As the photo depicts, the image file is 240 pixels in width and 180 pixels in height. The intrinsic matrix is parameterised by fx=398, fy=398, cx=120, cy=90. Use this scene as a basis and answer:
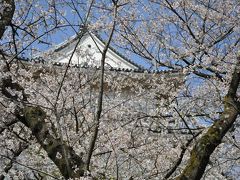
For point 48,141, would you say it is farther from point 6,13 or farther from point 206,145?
point 6,13

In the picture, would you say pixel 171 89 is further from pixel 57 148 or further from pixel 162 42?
pixel 57 148

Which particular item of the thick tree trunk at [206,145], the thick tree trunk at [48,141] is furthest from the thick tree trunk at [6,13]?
the thick tree trunk at [206,145]

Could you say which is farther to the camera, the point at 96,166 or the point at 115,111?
the point at 115,111

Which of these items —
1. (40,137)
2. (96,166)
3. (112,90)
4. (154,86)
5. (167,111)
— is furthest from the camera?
(112,90)

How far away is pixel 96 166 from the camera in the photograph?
17.7 ft

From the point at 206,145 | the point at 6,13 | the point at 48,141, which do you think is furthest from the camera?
the point at 6,13

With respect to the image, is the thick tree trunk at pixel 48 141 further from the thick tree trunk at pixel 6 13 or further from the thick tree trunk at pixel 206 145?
the thick tree trunk at pixel 206 145

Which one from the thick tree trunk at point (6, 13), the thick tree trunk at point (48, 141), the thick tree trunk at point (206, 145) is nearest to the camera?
the thick tree trunk at point (206, 145)

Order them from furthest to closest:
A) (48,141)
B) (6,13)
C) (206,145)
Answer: (6,13) → (48,141) → (206,145)

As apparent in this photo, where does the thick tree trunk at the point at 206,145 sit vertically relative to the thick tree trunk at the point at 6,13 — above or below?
below

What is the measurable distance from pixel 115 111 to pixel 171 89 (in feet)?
3.51

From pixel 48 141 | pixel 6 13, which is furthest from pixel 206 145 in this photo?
pixel 6 13

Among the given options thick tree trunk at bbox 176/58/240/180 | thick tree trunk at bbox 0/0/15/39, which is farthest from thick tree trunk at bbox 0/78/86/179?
thick tree trunk at bbox 176/58/240/180

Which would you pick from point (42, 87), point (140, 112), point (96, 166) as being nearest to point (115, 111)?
point (140, 112)
